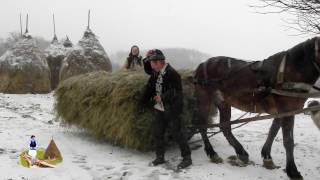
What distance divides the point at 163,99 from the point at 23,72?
12.1m

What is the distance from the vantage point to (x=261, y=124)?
10.4 m

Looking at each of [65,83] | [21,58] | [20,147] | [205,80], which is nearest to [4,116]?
[65,83]

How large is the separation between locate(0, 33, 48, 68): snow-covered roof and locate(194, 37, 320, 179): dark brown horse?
1185 centimetres

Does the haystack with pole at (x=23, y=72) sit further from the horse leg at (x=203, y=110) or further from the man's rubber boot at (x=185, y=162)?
the man's rubber boot at (x=185, y=162)

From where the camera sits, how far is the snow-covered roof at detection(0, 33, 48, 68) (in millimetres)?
17469

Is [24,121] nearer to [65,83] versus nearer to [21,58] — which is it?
[65,83]

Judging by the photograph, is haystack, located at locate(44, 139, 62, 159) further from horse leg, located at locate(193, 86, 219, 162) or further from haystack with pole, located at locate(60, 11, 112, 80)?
haystack with pole, located at locate(60, 11, 112, 80)

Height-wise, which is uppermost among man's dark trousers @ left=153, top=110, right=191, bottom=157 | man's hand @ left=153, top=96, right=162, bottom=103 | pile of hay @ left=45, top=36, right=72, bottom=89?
man's hand @ left=153, top=96, right=162, bottom=103

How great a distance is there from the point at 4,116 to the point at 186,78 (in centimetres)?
464

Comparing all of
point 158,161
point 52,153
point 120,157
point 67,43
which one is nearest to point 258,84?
point 158,161

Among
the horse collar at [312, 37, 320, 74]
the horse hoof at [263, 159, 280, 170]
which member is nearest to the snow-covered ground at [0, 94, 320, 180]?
the horse hoof at [263, 159, 280, 170]

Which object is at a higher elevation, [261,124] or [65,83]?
[65,83]

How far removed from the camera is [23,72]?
56.6 feet

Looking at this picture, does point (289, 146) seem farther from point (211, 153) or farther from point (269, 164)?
point (211, 153)
